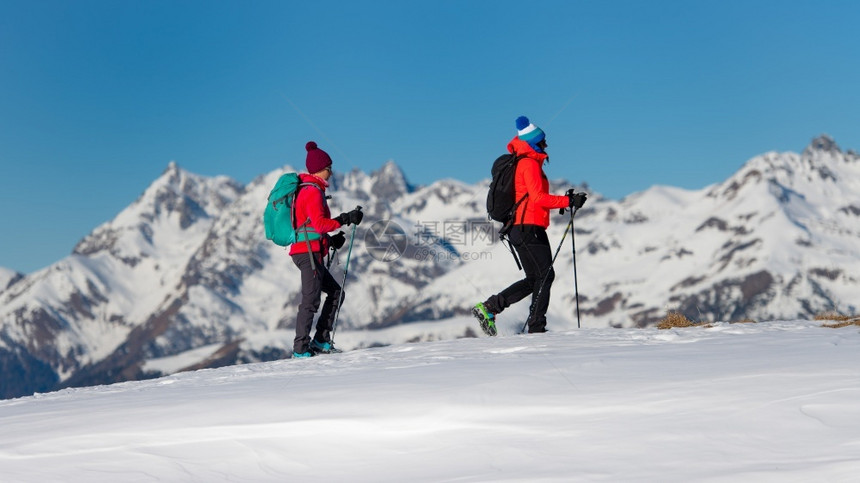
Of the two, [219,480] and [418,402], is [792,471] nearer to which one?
[418,402]

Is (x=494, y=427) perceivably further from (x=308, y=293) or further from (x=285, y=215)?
(x=285, y=215)

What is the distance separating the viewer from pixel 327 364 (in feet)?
34.2

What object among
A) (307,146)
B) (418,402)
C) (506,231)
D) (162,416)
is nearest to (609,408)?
(418,402)

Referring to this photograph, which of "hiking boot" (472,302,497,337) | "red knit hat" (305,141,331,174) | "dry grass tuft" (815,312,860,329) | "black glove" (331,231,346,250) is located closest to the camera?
"dry grass tuft" (815,312,860,329)

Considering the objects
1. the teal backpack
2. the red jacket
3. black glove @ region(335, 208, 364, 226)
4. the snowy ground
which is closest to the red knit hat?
the red jacket

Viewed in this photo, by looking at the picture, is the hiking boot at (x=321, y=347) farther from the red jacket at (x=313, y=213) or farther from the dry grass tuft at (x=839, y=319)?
the dry grass tuft at (x=839, y=319)

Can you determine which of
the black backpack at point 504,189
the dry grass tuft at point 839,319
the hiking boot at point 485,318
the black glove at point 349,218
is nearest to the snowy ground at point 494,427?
the dry grass tuft at point 839,319

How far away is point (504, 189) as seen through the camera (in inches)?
528

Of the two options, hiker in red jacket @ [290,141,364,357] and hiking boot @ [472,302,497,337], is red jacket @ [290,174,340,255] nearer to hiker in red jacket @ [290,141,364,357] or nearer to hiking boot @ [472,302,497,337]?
hiker in red jacket @ [290,141,364,357]

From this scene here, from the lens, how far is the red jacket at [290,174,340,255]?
13.1 metres

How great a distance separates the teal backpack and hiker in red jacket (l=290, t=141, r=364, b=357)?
0.06ft

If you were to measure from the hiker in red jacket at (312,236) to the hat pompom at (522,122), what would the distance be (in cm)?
284

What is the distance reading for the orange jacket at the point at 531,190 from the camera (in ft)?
43.3

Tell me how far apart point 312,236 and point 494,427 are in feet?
24.6
